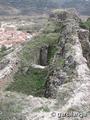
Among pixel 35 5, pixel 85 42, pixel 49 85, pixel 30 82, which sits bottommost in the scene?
pixel 30 82

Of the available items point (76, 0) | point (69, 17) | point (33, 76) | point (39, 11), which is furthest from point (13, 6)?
point (33, 76)

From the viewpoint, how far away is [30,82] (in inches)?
582

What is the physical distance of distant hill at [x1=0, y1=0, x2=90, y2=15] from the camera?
422 feet

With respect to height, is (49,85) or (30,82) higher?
(49,85)

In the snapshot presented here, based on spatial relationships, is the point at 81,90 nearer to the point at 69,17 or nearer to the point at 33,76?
the point at 33,76

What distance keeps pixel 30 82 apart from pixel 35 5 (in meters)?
124

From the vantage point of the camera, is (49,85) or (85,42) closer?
(49,85)

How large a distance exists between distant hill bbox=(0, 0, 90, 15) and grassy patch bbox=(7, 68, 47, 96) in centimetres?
11077

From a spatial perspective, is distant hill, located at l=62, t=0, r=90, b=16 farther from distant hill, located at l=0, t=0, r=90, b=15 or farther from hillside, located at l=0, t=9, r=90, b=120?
hillside, located at l=0, t=9, r=90, b=120

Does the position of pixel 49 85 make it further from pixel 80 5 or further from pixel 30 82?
pixel 80 5

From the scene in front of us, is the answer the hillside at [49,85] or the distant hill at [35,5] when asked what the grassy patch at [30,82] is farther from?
the distant hill at [35,5]

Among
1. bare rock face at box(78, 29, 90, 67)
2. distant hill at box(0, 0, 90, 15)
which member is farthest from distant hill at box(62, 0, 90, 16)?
bare rock face at box(78, 29, 90, 67)

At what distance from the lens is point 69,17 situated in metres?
27.8

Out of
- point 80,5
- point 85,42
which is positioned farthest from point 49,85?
point 80,5
